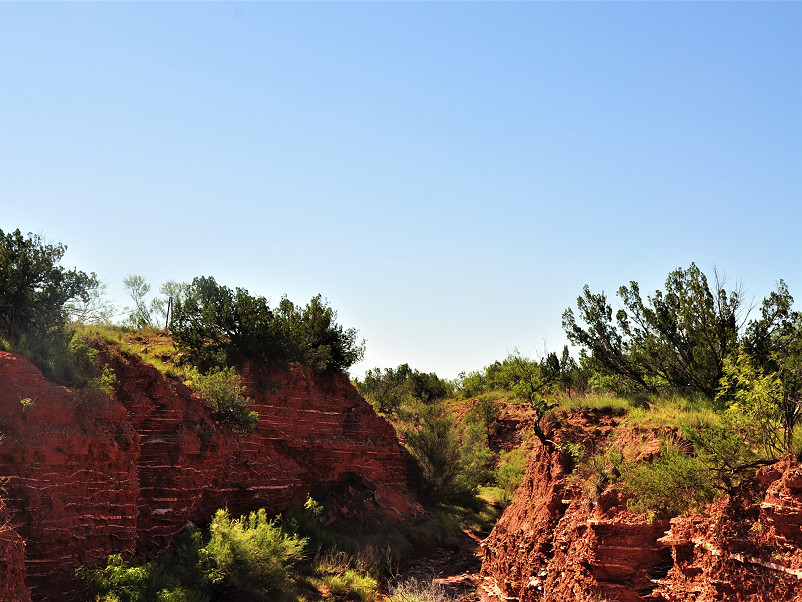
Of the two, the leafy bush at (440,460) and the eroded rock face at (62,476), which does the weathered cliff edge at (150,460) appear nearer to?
the eroded rock face at (62,476)

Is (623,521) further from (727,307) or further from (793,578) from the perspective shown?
(727,307)

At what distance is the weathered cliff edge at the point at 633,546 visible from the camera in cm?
1066

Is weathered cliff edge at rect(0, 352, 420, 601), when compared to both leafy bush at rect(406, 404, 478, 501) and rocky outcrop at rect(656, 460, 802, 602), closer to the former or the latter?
leafy bush at rect(406, 404, 478, 501)

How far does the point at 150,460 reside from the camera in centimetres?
1755

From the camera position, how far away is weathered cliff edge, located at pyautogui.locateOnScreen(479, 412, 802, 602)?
35.0ft

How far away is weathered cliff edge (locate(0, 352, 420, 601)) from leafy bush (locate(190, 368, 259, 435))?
544mm

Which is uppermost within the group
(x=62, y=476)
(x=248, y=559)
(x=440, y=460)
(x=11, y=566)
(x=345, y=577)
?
(x=62, y=476)

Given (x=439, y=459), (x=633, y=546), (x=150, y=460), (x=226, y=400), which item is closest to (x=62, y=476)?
(x=150, y=460)

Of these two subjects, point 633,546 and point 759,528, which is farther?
point 633,546

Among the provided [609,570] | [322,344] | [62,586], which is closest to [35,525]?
[62,586]

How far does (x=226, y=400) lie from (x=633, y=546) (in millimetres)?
12751

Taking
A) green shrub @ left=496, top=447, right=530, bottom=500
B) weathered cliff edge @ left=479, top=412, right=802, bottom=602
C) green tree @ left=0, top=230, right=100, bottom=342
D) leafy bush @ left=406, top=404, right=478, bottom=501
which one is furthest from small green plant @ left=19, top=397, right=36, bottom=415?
green shrub @ left=496, top=447, right=530, bottom=500


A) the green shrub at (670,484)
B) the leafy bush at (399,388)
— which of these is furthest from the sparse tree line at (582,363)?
the leafy bush at (399,388)

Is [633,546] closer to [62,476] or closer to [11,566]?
[11,566]
